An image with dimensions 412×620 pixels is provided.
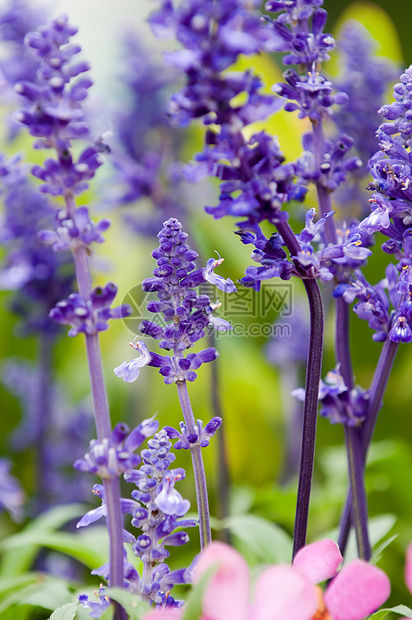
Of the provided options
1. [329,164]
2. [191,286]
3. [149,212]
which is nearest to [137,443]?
[191,286]

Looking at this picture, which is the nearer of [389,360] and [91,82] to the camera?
[91,82]

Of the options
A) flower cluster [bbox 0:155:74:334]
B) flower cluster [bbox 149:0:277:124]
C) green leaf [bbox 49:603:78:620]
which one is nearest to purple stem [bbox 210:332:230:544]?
flower cluster [bbox 0:155:74:334]

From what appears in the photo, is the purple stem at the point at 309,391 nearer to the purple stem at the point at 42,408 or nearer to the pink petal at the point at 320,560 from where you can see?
the pink petal at the point at 320,560

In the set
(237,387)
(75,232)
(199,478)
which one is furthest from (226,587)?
(237,387)

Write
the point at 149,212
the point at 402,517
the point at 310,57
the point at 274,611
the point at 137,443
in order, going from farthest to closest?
1. the point at 149,212
2. the point at 402,517
3. the point at 310,57
4. the point at 137,443
5. the point at 274,611

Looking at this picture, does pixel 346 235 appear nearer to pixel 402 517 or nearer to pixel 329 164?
pixel 329 164

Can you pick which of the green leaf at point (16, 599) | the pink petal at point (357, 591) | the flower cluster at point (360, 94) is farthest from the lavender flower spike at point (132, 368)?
the flower cluster at point (360, 94)

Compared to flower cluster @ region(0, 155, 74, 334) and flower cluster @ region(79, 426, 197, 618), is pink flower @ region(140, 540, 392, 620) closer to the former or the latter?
flower cluster @ region(79, 426, 197, 618)
